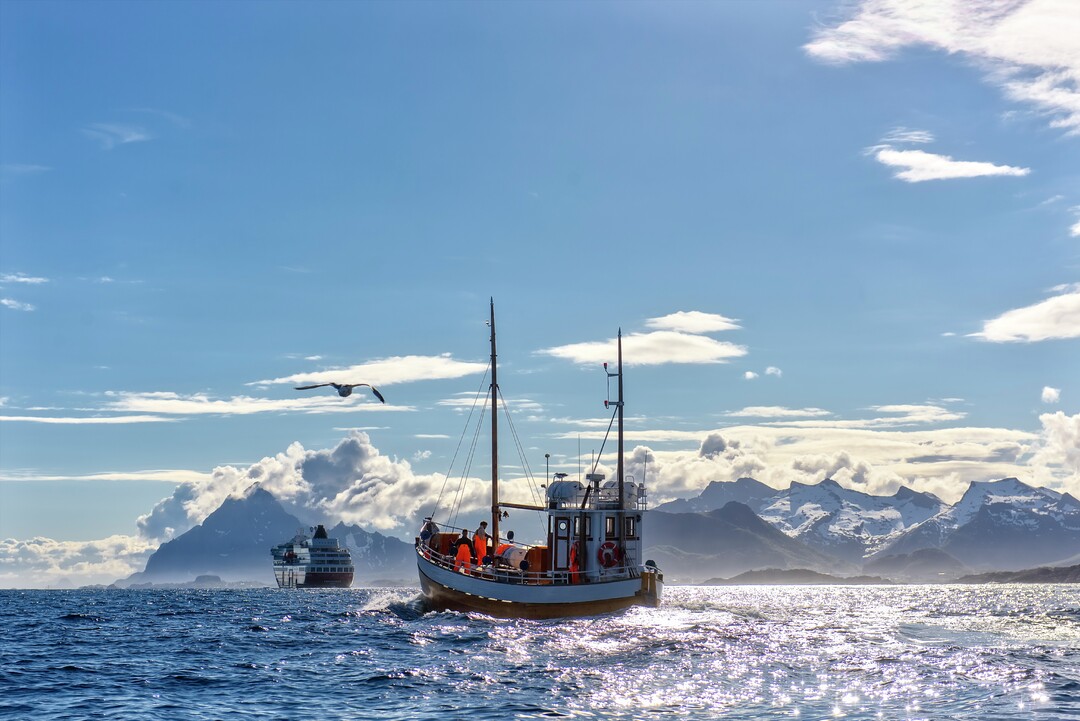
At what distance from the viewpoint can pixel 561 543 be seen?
57.7 m

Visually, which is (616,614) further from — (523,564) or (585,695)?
(585,695)

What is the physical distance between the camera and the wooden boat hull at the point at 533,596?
5309cm

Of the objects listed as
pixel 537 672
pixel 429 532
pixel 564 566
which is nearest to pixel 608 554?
pixel 564 566

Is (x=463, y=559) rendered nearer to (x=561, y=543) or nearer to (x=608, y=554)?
(x=561, y=543)

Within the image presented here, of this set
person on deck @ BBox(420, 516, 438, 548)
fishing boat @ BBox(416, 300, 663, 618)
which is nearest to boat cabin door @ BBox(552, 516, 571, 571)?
fishing boat @ BBox(416, 300, 663, 618)

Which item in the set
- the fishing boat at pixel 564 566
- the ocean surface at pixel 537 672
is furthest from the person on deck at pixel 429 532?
the ocean surface at pixel 537 672

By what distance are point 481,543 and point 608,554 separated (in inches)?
347

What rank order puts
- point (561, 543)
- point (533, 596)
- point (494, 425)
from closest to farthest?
1. point (533, 596)
2. point (561, 543)
3. point (494, 425)

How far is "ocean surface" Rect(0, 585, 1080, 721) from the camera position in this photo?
27297mm

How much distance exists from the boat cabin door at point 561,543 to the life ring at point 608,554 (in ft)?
6.05

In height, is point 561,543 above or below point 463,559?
above

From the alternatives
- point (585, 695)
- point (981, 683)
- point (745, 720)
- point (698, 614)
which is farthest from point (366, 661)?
point (698, 614)

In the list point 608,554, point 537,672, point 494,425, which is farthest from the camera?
point 494,425

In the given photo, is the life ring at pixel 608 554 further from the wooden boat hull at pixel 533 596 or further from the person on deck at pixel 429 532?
the person on deck at pixel 429 532
